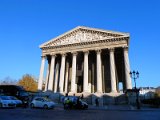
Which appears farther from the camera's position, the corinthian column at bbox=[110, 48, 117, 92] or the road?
the corinthian column at bbox=[110, 48, 117, 92]

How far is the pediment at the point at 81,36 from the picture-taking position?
49112 mm

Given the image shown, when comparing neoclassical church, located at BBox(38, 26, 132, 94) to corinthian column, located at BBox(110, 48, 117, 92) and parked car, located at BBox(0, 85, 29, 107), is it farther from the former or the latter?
parked car, located at BBox(0, 85, 29, 107)

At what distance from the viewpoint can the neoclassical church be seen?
47.3 metres

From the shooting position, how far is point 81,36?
52.0 metres

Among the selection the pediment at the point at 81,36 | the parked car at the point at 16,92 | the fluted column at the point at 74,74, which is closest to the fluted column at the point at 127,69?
the pediment at the point at 81,36

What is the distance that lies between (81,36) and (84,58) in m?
5.89

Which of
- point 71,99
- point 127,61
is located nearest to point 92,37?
point 127,61

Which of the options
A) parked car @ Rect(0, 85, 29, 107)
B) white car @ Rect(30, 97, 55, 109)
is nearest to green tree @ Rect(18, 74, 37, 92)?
parked car @ Rect(0, 85, 29, 107)

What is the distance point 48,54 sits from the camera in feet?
179

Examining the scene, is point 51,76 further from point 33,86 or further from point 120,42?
point 33,86

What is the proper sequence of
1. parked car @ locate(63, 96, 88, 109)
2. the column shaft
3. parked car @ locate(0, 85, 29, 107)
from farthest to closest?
1. the column shaft
2. parked car @ locate(0, 85, 29, 107)
3. parked car @ locate(63, 96, 88, 109)

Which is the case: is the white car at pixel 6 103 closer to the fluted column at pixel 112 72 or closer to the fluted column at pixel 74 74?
the fluted column at pixel 74 74

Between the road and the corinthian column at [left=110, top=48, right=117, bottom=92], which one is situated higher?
the corinthian column at [left=110, top=48, right=117, bottom=92]

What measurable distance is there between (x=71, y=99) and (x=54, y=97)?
18.2 meters
